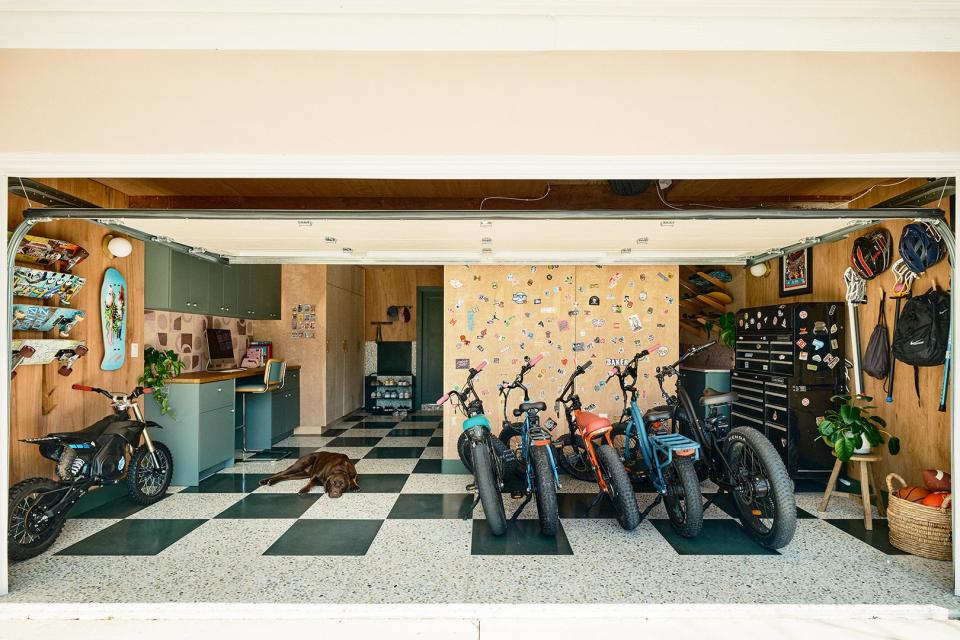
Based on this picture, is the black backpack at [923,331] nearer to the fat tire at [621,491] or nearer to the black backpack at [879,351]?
the black backpack at [879,351]

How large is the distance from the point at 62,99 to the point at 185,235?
1.28m

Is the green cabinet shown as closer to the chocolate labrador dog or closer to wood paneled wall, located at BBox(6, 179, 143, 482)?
wood paneled wall, located at BBox(6, 179, 143, 482)

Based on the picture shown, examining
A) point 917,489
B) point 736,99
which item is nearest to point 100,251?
point 736,99

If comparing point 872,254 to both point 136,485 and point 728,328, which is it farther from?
point 136,485

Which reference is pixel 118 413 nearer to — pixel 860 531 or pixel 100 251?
pixel 100 251

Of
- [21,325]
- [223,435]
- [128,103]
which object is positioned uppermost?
[128,103]

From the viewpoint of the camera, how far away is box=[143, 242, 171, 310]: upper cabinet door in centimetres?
418

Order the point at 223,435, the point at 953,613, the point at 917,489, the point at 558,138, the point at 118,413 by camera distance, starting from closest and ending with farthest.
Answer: the point at 953,613, the point at 558,138, the point at 917,489, the point at 118,413, the point at 223,435

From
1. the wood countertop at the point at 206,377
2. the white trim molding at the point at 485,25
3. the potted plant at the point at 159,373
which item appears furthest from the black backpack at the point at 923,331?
the potted plant at the point at 159,373

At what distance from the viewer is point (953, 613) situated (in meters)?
2.16

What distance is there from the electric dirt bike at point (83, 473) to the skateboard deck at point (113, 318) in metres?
0.33

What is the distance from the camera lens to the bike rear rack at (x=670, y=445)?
9.41 ft

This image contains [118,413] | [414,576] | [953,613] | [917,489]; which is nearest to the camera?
[953,613]

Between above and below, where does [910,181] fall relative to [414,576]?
above
